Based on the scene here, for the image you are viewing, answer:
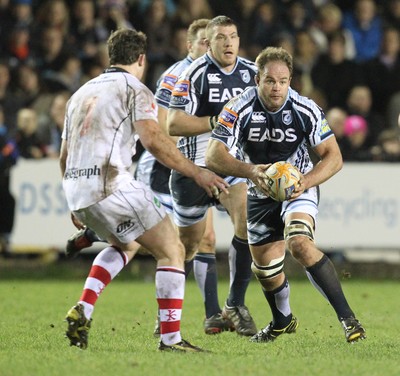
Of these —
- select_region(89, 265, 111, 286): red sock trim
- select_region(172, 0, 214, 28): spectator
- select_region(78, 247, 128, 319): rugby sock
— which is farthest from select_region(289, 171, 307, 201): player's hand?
select_region(172, 0, 214, 28): spectator

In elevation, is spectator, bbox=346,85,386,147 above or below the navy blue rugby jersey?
below

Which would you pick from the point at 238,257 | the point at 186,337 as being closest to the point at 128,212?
the point at 186,337

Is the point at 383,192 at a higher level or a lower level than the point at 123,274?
higher

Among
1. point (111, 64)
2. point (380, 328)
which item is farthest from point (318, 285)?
point (111, 64)

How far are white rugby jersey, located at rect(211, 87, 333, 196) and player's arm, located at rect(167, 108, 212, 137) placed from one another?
35.7 inches

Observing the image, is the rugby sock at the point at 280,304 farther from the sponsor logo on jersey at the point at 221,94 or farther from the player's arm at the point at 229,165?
the sponsor logo on jersey at the point at 221,94

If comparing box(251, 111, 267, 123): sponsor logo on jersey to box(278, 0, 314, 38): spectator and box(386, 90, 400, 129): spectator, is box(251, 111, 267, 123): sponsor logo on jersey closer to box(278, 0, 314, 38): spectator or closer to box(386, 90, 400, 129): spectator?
box(386, 90, 400, 129): spectator

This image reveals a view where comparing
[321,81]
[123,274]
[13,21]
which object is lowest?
[123,274]

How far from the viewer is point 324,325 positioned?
10.0 m

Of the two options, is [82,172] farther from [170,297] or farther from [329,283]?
[329,283]

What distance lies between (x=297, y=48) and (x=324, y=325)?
8537mm

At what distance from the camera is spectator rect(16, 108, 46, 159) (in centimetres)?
1512

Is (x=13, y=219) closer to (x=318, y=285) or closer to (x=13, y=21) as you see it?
(x=13, y=21)

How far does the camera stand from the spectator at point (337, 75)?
57.0 feet
